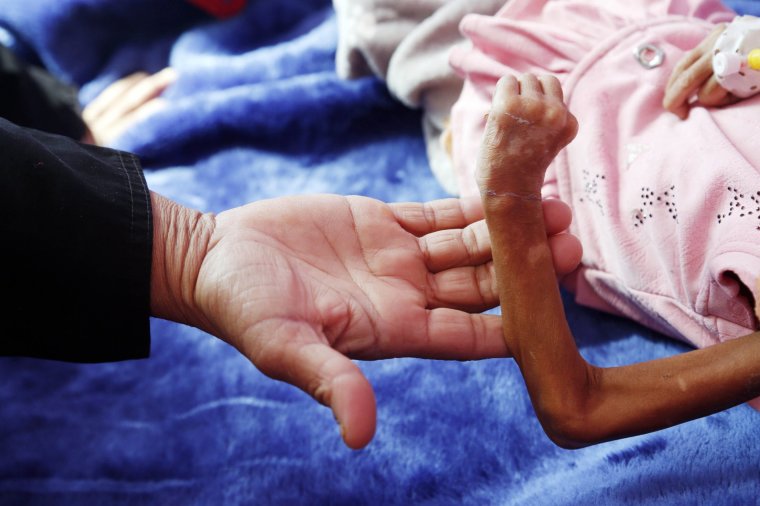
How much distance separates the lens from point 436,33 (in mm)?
1149

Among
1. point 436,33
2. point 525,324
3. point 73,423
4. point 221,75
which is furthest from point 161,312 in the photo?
point 221,75

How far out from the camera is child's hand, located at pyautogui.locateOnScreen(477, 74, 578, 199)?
2.25ft

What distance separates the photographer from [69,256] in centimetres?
71

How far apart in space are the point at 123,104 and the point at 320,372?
1182mm

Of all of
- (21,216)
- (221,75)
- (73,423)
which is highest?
(21,216)

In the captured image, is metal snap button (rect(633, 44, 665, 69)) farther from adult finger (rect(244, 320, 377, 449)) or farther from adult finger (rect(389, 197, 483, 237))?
adult finger (rect(244, 320, 377, 449))

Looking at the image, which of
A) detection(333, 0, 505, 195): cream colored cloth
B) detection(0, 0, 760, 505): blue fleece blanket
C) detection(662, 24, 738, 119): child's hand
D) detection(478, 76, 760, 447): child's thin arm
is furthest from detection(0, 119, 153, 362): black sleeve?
detection(662, 24, 738, 119): child's hand

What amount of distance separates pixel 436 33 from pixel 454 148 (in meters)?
0.25

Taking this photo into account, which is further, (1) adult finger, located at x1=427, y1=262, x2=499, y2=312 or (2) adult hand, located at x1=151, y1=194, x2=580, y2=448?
(1) adult finger, located at x1=427, y1=262, x2=499, y2=312

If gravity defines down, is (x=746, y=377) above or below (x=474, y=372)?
above

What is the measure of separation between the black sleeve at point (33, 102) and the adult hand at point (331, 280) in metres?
0.67

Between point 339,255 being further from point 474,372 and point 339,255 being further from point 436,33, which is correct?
point 436,33

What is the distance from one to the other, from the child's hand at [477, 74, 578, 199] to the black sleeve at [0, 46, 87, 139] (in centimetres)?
100

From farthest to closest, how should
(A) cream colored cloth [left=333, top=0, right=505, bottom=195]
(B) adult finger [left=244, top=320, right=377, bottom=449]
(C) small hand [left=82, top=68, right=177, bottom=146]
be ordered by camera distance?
(C) small hand [left=82, top=68, right=177, bottom=146], (A) cream colored cloth [left=333, top=0, right=505, bottom=195], (B) adult finger [left=244, top=320, right=377, bottom=449]
